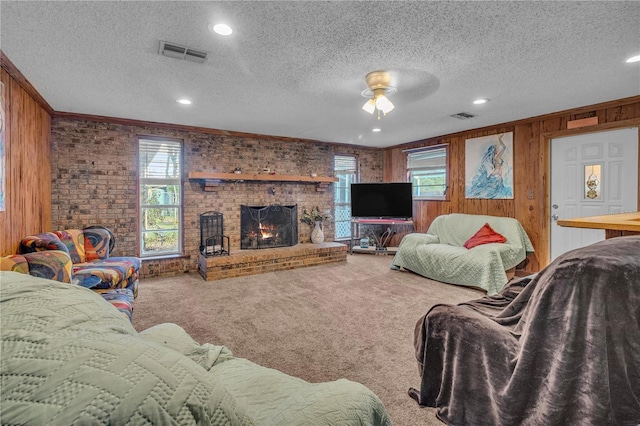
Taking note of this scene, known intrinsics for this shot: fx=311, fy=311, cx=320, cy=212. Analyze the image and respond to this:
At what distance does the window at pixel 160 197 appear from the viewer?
15.5 feet

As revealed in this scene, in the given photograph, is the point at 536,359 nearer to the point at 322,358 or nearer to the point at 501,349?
the point at 501,349

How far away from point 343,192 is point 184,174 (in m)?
3.21

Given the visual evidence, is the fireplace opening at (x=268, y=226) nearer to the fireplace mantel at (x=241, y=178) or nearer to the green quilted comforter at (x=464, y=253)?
the fireplace mantel at (x=241, y=178)

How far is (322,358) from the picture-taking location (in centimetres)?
230

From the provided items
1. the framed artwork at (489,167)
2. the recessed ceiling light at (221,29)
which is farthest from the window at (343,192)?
the recessed ceiling light at (221,29)

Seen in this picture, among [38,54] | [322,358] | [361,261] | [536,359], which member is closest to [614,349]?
[536,359]

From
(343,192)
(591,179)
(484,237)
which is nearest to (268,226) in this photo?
(343,192)

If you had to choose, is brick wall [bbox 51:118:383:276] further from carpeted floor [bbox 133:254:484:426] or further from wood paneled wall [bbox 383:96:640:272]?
wood paneled wall [bbox 383:96:640:272]

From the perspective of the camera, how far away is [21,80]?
2.86 m

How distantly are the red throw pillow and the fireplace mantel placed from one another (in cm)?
270

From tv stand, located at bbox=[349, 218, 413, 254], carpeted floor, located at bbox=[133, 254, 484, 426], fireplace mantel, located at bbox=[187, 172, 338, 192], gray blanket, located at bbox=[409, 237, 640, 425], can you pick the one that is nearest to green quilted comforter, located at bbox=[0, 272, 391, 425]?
gray blanket, located at bbox=[409, 237, 640, 425]

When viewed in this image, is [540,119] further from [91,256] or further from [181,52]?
[91,256]

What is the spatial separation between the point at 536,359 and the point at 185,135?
5.04m

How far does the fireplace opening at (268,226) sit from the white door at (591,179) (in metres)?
4.04
